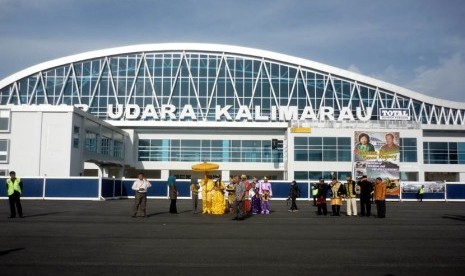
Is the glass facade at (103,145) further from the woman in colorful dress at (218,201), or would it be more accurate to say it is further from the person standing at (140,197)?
the person standing at (140,197)

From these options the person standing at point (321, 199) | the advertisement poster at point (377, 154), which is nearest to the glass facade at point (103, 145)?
the advertisement poster at point (377, 154)

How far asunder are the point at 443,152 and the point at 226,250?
5772cm

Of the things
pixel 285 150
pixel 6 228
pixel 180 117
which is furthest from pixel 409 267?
pixel 180 117

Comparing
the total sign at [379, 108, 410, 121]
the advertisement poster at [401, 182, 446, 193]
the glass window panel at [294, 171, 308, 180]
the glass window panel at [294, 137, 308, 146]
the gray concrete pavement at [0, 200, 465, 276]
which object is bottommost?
the gray concrete pavement at [0, 200, 465, 276]

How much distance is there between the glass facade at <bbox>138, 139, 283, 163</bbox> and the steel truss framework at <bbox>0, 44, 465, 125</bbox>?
457cm

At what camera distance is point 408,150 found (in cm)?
5722

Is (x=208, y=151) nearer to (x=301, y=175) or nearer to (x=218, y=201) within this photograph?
(x=301, y=175)

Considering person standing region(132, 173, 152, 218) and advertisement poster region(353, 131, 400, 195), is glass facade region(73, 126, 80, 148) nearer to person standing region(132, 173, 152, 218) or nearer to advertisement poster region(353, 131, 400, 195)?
person standing region(132, 173, 152, 218)

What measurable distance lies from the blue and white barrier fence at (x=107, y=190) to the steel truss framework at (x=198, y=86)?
20561 mm

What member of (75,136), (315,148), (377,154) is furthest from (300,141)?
(75,136)

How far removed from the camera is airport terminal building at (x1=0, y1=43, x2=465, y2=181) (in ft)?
184

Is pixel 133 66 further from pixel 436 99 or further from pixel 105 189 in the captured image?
pixel 436 99

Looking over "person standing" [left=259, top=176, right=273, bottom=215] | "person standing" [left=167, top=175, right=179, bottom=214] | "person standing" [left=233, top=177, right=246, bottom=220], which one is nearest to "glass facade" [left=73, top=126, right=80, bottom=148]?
"person standing" [left=167, top=175, right=179, bottom=214]

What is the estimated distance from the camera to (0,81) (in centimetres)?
6794
